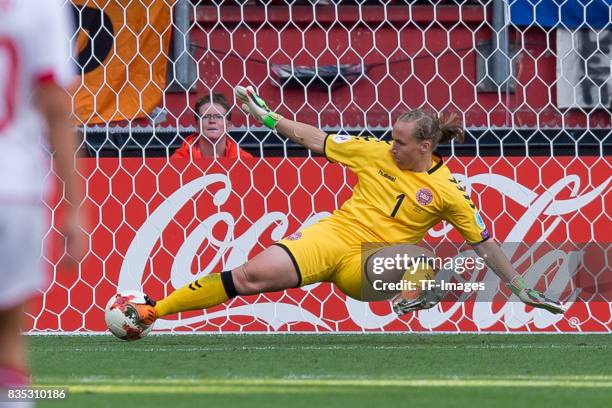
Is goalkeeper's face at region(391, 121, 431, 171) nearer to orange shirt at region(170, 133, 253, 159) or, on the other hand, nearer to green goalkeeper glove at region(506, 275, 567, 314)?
green goalkeeper glove at region(506, 275, 567, 314)

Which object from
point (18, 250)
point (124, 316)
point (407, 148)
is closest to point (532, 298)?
point (407, 148)

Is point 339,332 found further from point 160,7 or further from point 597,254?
point 160,7

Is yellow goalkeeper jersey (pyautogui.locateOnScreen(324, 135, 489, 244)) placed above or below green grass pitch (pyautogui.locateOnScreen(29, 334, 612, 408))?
above

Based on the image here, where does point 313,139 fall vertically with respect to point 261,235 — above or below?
above

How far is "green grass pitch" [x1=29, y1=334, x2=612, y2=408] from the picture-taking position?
382cm

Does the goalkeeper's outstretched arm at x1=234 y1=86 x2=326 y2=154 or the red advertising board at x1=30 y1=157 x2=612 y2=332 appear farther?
the red advertising board at x1=30 y1=157 x2=612 y2=332

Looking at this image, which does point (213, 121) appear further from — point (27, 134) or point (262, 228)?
point (27, 134)

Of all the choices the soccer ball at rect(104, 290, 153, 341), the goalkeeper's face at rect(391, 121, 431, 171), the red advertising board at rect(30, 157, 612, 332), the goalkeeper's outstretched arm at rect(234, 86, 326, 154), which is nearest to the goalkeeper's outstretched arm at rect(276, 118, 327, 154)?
the goalkeeper's outstretched arm at rect(234, 86, 326, 154)

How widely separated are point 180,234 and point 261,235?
412 mm

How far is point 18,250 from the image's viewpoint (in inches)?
92.4

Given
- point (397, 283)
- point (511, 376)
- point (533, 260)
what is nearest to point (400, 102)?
point (533, 260)

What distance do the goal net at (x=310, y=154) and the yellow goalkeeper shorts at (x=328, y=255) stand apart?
681 millimetres

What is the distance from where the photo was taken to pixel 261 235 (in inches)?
254

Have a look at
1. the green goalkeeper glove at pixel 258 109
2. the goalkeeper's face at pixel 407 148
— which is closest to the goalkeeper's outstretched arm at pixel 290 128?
the green goalkeeper glove at pixel 258 109
